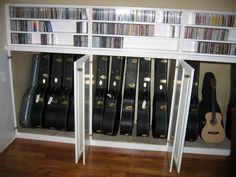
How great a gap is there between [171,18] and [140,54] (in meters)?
0.51

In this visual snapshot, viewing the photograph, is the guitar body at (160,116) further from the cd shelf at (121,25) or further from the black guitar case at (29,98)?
the black guitar case at (29,98)

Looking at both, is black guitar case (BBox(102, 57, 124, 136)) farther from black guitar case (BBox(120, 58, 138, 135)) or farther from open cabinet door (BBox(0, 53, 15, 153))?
open cabinet door (BBox(0, 53, 15, 153))

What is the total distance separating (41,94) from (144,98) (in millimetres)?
1259

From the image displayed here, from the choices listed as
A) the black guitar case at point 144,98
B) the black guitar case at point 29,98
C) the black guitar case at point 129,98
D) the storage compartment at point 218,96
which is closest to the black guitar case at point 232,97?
the storage compartment at point 218,96

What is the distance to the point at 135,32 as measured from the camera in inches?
91.7

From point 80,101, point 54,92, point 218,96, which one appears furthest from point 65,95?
point 218,96

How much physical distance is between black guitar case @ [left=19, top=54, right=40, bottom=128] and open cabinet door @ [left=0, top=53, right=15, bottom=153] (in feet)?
0.40

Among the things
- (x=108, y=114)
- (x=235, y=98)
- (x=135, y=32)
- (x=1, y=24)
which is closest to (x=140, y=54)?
(x=135, y=32)

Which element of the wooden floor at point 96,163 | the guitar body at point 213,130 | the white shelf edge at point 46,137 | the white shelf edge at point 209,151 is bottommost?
the wooden floor at point 96,163

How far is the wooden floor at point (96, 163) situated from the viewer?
2148mm

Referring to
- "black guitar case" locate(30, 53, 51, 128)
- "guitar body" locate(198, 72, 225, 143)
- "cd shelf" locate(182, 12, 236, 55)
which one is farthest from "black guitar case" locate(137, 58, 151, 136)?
"black guitar case" locate(30, 53, 51, 128)

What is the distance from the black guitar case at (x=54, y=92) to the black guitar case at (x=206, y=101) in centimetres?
170

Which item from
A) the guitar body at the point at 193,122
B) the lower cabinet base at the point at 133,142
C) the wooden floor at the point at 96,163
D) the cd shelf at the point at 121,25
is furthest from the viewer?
the lower cabinet base at the point at 133,142

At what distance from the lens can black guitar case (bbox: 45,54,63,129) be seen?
256cm
